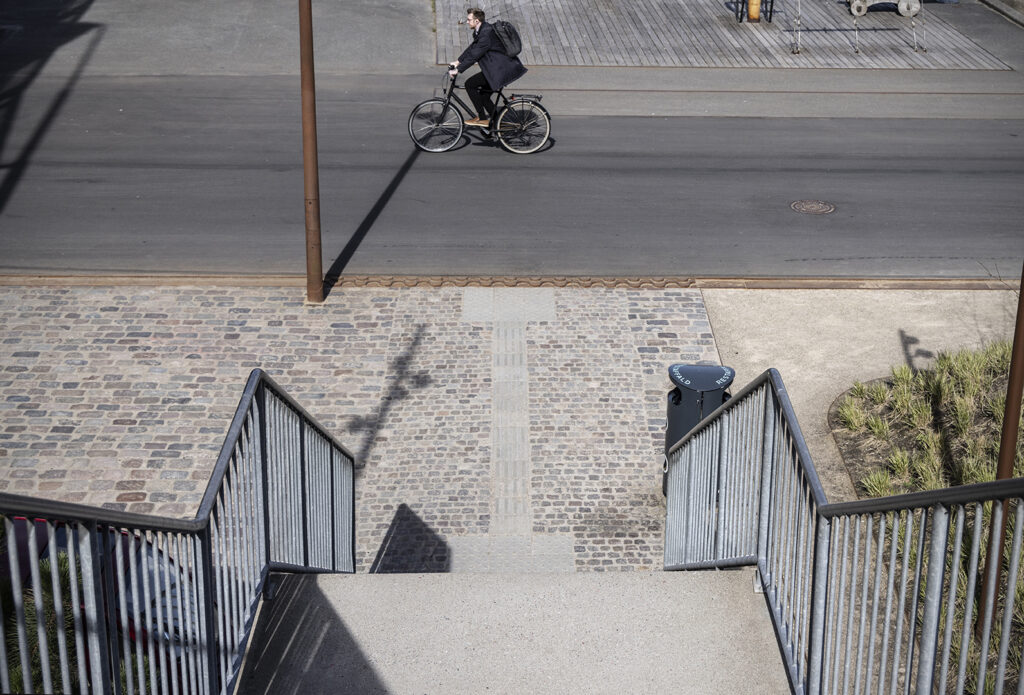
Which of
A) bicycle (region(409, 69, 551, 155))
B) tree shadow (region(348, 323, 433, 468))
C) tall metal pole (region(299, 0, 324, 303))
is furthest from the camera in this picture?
bicycle (region(409, 69, 551, 155))

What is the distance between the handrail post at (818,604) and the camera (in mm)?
4535

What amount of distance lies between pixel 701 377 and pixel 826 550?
17.2 ft

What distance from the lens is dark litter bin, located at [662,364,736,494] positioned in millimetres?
9602

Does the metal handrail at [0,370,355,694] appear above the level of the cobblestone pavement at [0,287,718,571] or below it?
above

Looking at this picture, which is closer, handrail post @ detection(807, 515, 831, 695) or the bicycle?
handrail post @ detection(807, 515, 831, 695)

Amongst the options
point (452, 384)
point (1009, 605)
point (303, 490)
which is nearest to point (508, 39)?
point (452, 384)

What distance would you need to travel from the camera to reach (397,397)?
11375 mm

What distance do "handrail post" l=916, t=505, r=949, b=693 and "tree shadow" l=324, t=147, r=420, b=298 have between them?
9.86 metres

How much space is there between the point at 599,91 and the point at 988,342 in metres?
9.48

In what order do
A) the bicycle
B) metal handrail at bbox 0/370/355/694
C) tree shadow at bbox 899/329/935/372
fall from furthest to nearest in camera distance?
the bicycle → tree shadow at bbox 899/329/935/372 → metal handrail at bbox 0/370/355/694

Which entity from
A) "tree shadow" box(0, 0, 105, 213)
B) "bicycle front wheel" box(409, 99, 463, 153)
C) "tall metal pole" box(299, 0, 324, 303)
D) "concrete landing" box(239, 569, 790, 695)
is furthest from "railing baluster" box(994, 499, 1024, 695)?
"bicycle front wheel" box(409, 99, 463, 153)

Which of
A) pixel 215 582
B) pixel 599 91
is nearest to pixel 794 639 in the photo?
pixel 215 582

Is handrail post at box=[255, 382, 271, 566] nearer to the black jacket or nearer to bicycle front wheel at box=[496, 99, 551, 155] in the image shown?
the black jacket

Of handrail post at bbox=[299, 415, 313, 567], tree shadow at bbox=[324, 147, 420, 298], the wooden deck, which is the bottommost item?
the wooden deck
